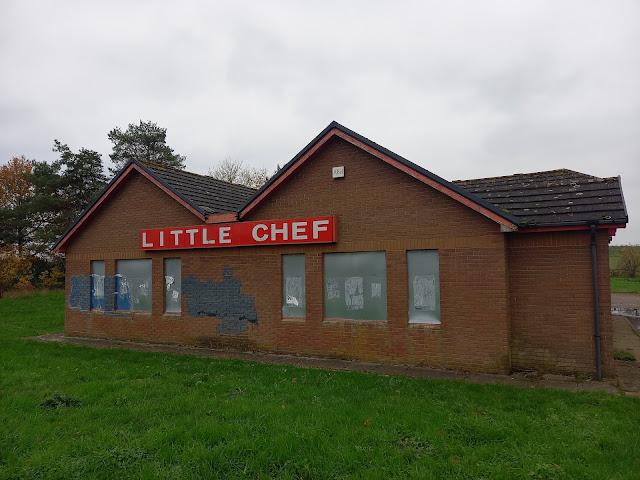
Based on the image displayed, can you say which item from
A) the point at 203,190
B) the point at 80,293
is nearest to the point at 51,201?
the point at 80,293

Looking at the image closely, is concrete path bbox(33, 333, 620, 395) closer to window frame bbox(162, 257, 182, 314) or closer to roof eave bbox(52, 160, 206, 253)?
window frame bbox(162, 257, 182, 314)

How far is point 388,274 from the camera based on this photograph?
971cm

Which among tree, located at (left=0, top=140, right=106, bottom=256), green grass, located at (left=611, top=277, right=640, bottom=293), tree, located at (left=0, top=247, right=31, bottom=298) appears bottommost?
green grass, located at (left=611, top=277, right=640, bottom=293)

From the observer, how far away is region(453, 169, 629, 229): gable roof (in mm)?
8250

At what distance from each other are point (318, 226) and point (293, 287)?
180cm

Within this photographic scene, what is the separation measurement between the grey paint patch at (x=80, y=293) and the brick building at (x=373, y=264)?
3.74 feet

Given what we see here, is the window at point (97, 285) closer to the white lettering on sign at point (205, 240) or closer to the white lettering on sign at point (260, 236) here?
the white lettering on sign at point (205, 240)

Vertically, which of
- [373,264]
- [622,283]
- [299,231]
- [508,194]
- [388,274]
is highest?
[508,194]

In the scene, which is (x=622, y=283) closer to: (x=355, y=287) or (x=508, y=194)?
(x=508, y=194)

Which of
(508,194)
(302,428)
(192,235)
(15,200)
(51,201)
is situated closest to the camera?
(302,428)

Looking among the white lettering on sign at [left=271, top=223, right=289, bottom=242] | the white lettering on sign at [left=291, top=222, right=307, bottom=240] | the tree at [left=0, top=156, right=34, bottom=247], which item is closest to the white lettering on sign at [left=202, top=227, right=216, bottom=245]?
the white lettering on sign at [left=271, top=223, right=289, bottom=242]

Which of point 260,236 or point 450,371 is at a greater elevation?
point 260,236

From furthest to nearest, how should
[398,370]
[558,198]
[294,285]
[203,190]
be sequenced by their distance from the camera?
[203,190] < [294,285] < [558,198] < [398,370]

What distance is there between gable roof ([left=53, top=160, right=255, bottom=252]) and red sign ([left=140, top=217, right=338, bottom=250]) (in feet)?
1.33
